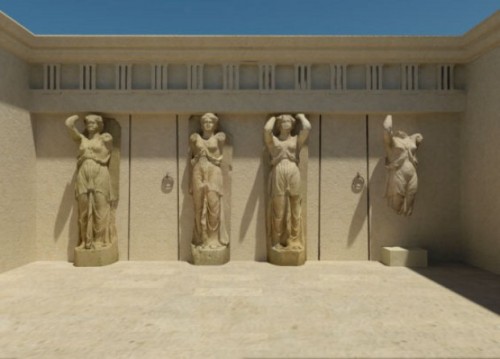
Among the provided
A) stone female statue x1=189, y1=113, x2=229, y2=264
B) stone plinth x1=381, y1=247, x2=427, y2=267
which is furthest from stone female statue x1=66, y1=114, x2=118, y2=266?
stone plinth x1=381, y1=247, x2=427, y2=267

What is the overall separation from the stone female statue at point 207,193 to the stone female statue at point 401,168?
2.99 meters

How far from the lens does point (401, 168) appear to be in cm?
575

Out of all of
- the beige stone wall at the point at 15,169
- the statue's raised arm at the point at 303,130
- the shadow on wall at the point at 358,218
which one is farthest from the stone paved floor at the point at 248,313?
the statue's raised arm at the point at 303,130

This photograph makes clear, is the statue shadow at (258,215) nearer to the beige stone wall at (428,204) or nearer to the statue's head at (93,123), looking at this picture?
the beige stone wall at (428,204)

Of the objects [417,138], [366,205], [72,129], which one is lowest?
[366,205]

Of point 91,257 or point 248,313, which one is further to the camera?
point 91,257

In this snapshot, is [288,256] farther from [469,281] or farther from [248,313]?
[469,281]

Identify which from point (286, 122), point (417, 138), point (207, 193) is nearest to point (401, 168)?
point (417, 138)

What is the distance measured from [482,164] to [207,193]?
185 inches

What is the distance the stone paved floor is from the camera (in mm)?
2914

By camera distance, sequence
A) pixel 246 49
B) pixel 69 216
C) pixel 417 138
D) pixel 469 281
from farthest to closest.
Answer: pixel 69 216 < pixel 246 49 < pixel 417 138 < pixel 469 281

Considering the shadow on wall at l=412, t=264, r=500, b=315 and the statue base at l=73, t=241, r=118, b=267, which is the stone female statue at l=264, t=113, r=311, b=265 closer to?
the shadow on wall at l=412, t=264, r=500, b=315

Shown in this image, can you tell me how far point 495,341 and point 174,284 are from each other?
147 inches

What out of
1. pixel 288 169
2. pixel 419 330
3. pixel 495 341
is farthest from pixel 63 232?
pixel 495 341
